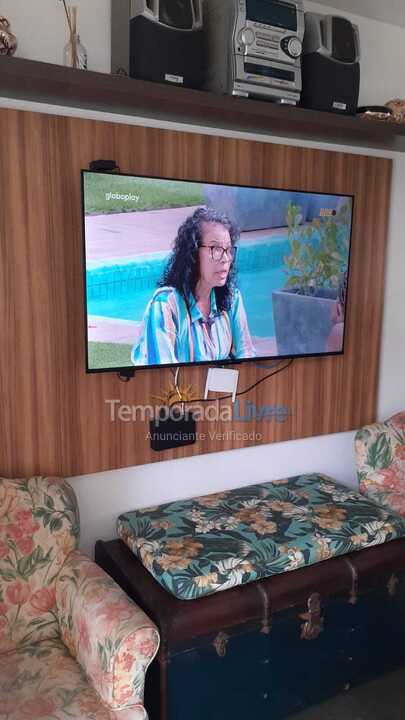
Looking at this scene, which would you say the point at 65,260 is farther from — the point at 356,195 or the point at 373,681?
the point at 373,681

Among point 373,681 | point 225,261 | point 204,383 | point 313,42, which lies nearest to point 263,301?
point 225,261

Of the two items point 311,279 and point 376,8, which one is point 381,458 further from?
point 376,8

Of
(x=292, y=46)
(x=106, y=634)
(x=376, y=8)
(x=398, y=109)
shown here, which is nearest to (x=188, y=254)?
(x=292, y=46)

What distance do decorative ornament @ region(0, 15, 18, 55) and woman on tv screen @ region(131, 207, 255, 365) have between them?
781 millimetres

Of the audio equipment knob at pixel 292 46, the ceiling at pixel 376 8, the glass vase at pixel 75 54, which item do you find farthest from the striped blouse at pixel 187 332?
the ceiling at pixel 376 8

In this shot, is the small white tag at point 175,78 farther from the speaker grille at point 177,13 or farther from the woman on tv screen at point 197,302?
the woman on tv screen at point 197,302

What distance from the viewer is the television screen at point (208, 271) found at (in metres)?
2.03

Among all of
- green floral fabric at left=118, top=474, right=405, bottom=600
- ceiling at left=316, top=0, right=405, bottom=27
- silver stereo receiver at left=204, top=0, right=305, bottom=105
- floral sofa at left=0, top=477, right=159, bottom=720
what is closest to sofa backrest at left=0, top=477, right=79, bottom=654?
floral sofa at left=0, top=477, right=159, bottom=720

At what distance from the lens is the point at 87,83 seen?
1.73 metres

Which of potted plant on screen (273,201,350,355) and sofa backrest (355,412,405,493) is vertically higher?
potted plant on screen (273,201,350,355)

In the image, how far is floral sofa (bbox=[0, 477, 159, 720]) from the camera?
153 cm

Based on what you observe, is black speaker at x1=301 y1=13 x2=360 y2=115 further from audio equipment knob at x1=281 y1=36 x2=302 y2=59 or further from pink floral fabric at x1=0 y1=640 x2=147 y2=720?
pink floral fabric at x1=0 y1=640 x2=147 y2=720

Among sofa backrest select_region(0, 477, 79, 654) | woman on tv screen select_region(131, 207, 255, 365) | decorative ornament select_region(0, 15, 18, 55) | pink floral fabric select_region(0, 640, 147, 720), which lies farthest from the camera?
woman on tv screen select_region(131, 207, 255, 365)

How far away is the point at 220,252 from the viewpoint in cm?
227
